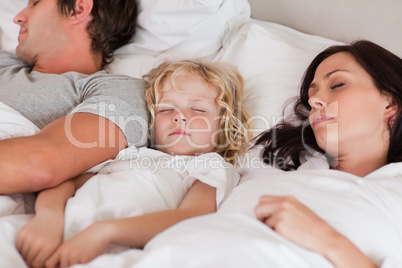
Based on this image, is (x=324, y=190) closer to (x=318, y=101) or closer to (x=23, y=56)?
(x=318, y=101)

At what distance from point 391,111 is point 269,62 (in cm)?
55

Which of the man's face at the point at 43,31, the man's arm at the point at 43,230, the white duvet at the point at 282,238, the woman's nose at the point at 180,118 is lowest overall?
the man's arm at the point at 43,230

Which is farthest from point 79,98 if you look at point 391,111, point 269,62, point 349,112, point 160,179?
point 391,111

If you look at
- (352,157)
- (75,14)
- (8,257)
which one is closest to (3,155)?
(8,257)

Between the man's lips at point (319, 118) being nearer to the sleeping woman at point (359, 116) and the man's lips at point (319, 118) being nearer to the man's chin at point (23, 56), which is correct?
the sleeping woman at point (359, 116)

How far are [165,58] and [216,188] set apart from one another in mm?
776

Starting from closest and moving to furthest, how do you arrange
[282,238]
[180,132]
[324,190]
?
[282,238], [324,190], [180,132]

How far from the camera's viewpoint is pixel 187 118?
1331mm

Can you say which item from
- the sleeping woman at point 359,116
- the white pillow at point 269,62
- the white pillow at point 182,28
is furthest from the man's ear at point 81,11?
the sleeping woman at point 359,116

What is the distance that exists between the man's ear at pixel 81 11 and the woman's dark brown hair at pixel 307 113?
36.5 inches

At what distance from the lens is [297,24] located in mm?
1678

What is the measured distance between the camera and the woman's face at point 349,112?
1100 millimetres

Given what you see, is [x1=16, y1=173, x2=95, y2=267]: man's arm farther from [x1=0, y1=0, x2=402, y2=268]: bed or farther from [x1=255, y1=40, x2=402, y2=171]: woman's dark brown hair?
[x1=255, y1=40, x2=402, y2=171]: woman's dark brown hair

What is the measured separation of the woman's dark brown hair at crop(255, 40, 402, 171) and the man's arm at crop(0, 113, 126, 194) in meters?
0.51
